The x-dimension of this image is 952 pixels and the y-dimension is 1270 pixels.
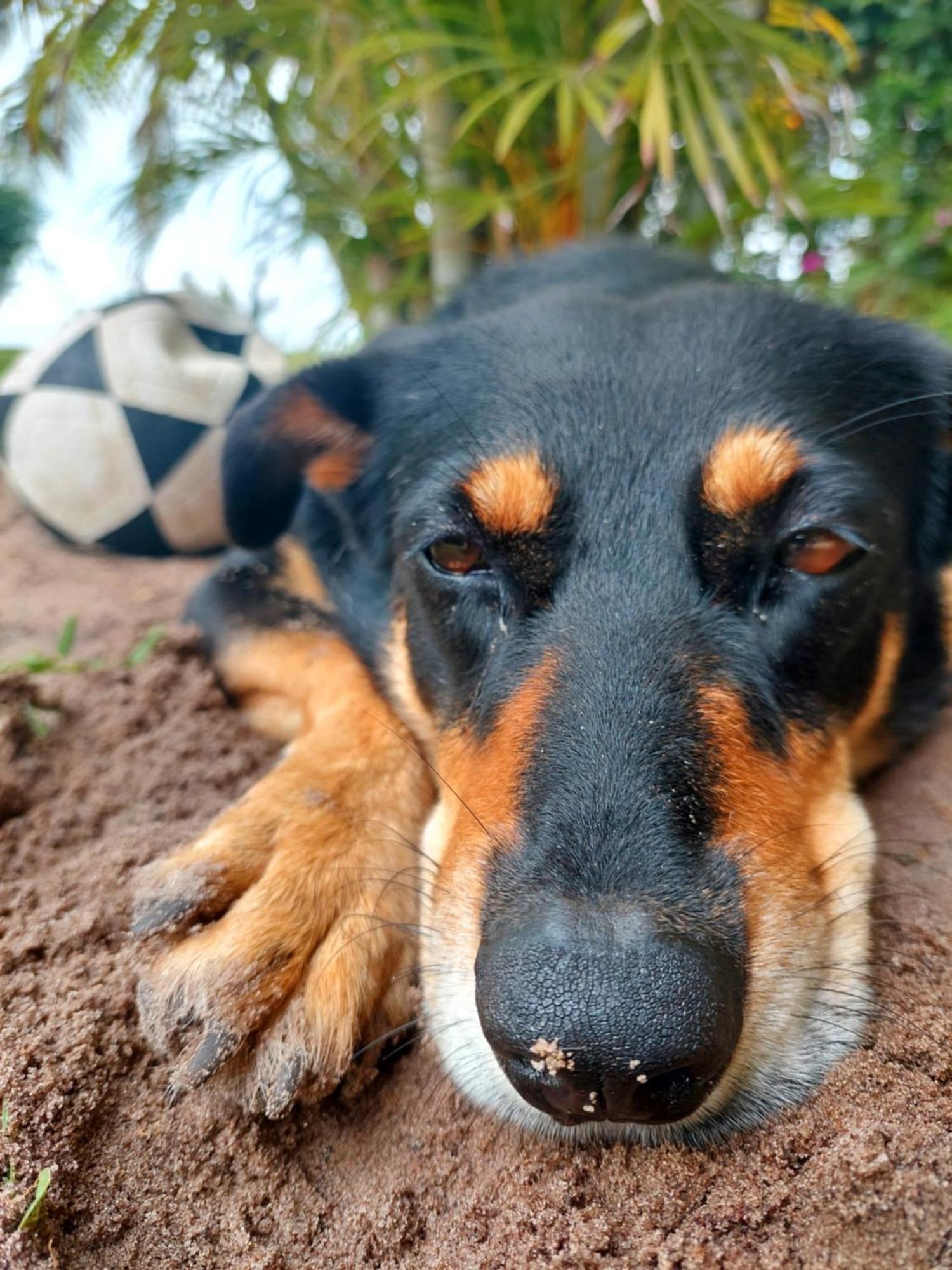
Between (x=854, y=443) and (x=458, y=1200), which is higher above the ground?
(x=854, y=443)

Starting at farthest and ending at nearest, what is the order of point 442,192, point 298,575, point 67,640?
point 442,192
point 298,575
point 67,640

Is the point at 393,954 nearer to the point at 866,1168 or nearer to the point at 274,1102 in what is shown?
the point at 274,1102

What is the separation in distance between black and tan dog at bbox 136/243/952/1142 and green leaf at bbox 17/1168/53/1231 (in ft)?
0.74

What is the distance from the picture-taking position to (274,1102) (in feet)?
4.82

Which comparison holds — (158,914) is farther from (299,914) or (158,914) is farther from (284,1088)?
(284,1088)

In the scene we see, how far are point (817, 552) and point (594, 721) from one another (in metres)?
0.62

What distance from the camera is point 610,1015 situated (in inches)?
46.2

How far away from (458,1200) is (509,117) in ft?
13.2

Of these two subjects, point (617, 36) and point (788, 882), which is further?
point (617, 36)

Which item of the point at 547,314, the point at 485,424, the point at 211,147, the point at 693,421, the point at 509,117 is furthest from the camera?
the point at 211,147

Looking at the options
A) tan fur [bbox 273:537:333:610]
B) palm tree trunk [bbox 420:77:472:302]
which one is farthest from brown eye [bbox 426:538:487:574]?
palm tree trunk [bbox 420:77:472:302]

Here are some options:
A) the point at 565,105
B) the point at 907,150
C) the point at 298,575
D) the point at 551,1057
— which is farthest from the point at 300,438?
the point at 907,150

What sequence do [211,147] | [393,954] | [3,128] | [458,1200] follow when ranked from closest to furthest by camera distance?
[458,1200], [393,954], [3,128], [211,147]

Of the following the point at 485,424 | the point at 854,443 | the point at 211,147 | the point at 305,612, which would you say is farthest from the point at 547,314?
the point at 211,147
